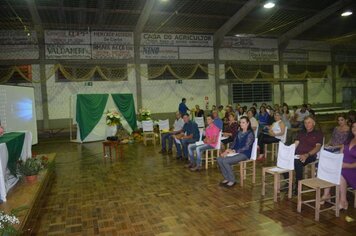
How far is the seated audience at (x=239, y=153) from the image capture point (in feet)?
15.2

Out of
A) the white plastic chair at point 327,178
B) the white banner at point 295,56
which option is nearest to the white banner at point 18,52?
the white plastic chair at point 327,178

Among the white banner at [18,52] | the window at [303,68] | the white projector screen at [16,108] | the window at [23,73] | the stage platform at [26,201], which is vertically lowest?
the stage platform at [26,201]

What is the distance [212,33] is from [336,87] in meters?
8.00

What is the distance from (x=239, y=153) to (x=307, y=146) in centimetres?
102

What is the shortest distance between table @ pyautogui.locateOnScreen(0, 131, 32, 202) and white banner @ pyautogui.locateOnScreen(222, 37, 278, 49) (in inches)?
412

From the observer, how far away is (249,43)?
1412cm

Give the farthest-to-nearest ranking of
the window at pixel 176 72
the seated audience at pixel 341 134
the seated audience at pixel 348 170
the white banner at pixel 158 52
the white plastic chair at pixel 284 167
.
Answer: the window at pixel 176 72
the white banner at pixel 158 52
the seated audience at pixel 341 134
the white plastic chair at pixel 284 167
the seated audience at pixel 348 170

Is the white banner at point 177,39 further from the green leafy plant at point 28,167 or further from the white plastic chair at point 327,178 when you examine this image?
the white plastic chair at point 327,178

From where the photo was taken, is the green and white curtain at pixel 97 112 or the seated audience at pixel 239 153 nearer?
the seated audience at pixel 239 153

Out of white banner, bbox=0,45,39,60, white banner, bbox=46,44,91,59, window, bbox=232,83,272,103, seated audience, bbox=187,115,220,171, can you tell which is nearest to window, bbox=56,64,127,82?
white banner, bbox=46,44,91,59

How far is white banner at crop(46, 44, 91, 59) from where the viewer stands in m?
11.2

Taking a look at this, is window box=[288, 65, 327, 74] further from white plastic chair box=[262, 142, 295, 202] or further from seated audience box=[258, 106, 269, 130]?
white plastic chair box=[262, 142, 295, 202]

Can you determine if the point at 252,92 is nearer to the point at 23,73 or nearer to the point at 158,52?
the point at 158,52

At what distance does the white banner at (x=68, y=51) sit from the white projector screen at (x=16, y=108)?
471 cm
